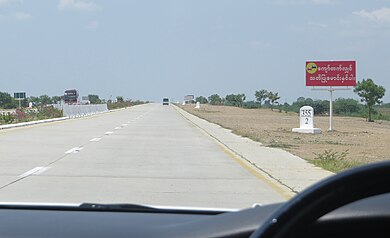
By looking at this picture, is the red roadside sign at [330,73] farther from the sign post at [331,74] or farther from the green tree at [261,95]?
the green tree at [261,95]

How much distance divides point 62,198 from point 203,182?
11.9ft

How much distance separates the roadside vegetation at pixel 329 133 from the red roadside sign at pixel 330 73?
3.29 metres

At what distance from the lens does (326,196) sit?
2.13 m

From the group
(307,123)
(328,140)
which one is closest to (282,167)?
(328,140)

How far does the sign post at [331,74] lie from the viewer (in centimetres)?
4078

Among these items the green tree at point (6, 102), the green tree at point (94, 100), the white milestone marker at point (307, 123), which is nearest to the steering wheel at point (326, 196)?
the white milestone marker at point (307, 123)

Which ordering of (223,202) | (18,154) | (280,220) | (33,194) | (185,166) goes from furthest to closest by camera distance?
1. (18,154)
2. (185,166)
3. (33,194)
4. (223,202)
5. (280,220)

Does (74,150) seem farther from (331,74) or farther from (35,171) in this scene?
(331,74)

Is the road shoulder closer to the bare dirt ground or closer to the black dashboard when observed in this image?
the bare dirt ground

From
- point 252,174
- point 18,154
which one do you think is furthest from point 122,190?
point 18,154

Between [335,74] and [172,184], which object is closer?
[172,184]

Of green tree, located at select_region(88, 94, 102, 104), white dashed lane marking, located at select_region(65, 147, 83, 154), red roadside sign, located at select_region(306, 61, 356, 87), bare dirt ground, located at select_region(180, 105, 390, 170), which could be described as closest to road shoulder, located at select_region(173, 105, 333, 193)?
bare dirt ground, located at select_region(180, 105, 390, 170)

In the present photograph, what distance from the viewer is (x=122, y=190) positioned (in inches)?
470

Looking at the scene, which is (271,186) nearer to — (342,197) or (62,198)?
(62,198)
